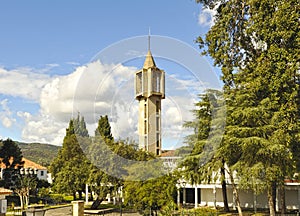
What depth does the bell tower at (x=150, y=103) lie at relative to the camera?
2348cm

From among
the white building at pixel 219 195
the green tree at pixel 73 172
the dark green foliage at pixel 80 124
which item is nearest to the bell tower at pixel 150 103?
the white building at pixel 219 195

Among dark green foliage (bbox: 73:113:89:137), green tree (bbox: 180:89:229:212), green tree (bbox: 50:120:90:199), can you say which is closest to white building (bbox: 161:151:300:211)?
green tree (bbox: 180:89:229:212)

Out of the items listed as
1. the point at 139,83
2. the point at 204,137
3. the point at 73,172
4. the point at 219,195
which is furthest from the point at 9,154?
the point at 204,137

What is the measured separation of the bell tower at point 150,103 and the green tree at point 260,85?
14.9ft

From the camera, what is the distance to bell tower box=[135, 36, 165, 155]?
23.5 metres

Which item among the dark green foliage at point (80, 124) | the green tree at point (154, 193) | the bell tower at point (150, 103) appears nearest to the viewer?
the green tree at point (154, 193)

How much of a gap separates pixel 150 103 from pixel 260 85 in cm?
1099

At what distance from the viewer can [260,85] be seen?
17641 mm

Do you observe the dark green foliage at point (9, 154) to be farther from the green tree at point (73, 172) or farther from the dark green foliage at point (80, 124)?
the dark green foliage at point (80, 124)

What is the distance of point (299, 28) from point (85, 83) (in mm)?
9721

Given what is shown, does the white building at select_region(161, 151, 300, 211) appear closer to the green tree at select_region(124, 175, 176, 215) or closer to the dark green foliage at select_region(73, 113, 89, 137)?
the green tree at select_region(124, 175, 176, 215)

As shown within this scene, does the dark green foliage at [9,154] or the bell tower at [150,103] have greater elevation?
the bell tower at [150,103]

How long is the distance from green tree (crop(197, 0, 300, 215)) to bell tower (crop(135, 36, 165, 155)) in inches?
179

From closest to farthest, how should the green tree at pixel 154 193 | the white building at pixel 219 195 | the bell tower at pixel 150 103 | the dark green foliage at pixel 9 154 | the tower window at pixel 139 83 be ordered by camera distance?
the green tree at pixel 154 193, the bell tower at pixel 150 103, the white building at pixel 219 195, the tower window at pixel 139 83, the dark green foliage at pixel 9 154
